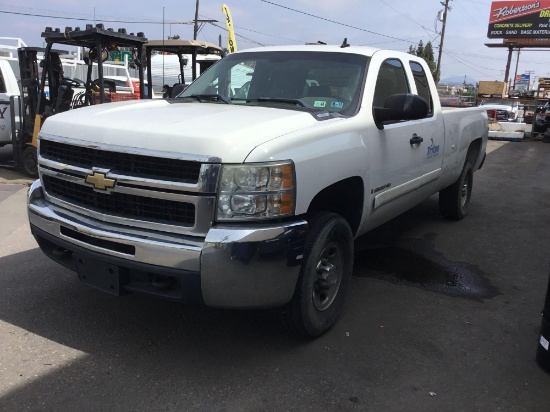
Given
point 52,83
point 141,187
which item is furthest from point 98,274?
point 52,83

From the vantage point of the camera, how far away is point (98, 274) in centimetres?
311

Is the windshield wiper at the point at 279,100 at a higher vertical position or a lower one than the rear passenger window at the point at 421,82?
lower

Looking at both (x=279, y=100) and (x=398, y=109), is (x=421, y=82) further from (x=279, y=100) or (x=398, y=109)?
(x=279, y=100)

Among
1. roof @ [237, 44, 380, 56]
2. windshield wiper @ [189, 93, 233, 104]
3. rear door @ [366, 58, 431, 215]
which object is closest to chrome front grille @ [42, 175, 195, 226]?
windshield wiper @ [189, 93, 233, 104]

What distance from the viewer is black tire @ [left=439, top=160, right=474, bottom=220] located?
6.51 meters

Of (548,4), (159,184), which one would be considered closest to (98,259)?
(159,184)

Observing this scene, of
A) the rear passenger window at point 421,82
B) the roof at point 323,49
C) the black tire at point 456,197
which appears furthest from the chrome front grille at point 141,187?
the black tire at point 456,197

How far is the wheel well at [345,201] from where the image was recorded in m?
3.48

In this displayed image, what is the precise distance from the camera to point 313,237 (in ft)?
10.5

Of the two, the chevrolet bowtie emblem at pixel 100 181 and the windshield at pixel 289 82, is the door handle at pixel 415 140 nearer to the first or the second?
the windshield at pixel 289 82

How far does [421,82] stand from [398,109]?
5.25 feet

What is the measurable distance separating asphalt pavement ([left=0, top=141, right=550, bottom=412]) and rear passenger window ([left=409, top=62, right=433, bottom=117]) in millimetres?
1654

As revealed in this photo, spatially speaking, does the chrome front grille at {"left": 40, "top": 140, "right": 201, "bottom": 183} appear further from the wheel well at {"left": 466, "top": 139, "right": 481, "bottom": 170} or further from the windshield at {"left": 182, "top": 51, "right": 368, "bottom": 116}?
the wheel well at {"left": 466, "top": 139, "right": 481, "bottom": 170}

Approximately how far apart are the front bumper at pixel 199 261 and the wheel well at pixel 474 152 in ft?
14.9
